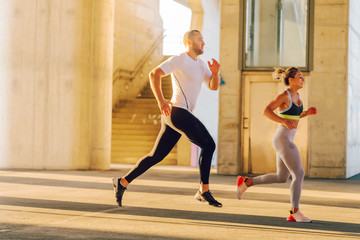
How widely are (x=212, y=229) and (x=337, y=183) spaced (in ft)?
24.6

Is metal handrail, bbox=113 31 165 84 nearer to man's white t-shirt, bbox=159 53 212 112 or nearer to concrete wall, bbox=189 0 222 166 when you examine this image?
concrete wall, bbox=189 0 222 166

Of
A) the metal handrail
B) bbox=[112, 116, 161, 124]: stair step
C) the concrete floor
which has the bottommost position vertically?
the concrete floor

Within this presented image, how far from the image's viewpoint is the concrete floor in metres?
5.60

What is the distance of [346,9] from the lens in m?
14.0

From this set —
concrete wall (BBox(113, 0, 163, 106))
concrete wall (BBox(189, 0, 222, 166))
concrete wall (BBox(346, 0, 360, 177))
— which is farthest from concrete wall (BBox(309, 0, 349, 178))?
concrete wall (BBox(113, 0, 163, 106))

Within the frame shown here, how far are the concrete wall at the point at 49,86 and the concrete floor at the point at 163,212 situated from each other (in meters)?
3.16

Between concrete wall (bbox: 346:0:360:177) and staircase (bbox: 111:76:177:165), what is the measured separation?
5776 millimetres

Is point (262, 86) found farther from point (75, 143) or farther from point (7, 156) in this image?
point (7, 156)

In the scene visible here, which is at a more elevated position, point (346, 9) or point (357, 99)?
point (346, 9)

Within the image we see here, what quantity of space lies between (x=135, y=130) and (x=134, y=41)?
21.3ft

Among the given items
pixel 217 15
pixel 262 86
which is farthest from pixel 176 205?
pixel 217 15

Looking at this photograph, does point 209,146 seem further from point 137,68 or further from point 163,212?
point 137,68

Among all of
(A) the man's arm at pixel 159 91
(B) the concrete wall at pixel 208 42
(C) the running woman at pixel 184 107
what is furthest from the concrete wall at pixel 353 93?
(A) the man's arm at pixel 159 91

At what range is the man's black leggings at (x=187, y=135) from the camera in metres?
7.00
